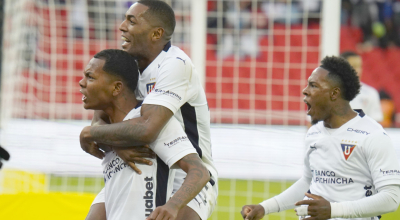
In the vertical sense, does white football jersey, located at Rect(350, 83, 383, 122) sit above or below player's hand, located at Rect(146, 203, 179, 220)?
above

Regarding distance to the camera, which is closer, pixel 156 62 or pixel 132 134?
pixel 132 134

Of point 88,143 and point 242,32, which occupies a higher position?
point 242,32

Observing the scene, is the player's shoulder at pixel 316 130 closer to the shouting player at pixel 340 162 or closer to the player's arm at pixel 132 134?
the shouting player at pixel 340 162

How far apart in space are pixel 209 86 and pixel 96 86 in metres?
11.0

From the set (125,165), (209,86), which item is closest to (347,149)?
(125,165)

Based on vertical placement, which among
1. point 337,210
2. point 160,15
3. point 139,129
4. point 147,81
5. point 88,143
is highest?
point 160,15

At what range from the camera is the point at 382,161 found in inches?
114

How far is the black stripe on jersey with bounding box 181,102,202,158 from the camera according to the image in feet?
9.16

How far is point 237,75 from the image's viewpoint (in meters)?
13.6

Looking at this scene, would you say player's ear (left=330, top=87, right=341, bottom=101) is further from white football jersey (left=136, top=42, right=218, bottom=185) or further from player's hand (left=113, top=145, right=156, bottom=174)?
player's hand (left=113, top=145, right=156, bottom=174)

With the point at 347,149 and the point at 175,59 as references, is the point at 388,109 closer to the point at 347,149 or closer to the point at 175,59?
the point at 347,149

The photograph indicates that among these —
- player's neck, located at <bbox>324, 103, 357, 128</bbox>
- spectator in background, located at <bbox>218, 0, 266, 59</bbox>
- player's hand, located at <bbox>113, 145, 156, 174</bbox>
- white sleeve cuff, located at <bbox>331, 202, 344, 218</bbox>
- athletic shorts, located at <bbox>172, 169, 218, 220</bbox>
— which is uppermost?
spectator in background, located at <bbox>218, 0, 266, 59</bbox>

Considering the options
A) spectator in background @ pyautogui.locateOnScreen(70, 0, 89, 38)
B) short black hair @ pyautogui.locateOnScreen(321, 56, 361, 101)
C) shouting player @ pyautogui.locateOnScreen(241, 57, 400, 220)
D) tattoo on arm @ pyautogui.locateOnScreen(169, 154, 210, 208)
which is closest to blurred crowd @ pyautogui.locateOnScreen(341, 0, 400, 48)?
spectator in background @ pyautogui.locateOnScreen(70, 0, 89, 38)

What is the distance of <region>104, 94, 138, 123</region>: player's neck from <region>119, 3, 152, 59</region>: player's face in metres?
0.31
